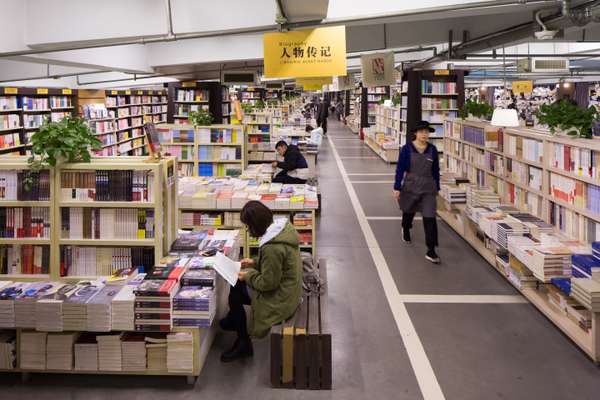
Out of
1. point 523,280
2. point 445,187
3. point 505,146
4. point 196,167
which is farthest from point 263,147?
point 523,280

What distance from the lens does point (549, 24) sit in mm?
6129

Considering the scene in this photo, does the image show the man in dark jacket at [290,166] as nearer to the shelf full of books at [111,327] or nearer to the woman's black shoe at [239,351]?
the woman's black shoe at [239,351]

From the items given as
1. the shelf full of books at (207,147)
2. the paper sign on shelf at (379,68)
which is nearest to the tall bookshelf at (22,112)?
the shelf full of books at (207,147)

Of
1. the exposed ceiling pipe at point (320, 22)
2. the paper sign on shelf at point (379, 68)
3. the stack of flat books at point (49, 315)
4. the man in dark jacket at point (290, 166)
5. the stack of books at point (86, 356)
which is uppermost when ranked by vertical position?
the paper sign on shelf at point (379, 68)

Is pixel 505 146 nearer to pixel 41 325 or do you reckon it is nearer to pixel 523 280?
pixel 523 280

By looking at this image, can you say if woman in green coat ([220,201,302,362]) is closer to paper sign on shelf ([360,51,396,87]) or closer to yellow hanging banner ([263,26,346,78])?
yellow hanging banner ([263,26,346,78])

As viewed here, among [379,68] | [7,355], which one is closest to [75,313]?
[7,355]

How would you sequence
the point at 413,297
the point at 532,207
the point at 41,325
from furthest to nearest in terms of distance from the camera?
1. the point at 532,207
2. the point at 413,297
3. the point at 41,325

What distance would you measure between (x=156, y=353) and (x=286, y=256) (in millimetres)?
1191

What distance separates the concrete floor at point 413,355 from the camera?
400cm

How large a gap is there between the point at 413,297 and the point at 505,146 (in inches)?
114

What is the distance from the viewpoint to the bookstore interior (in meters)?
4.08

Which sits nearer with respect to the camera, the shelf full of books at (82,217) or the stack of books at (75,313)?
the stack of books at (75,313)

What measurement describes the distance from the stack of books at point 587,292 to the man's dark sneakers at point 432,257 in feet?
8.64
